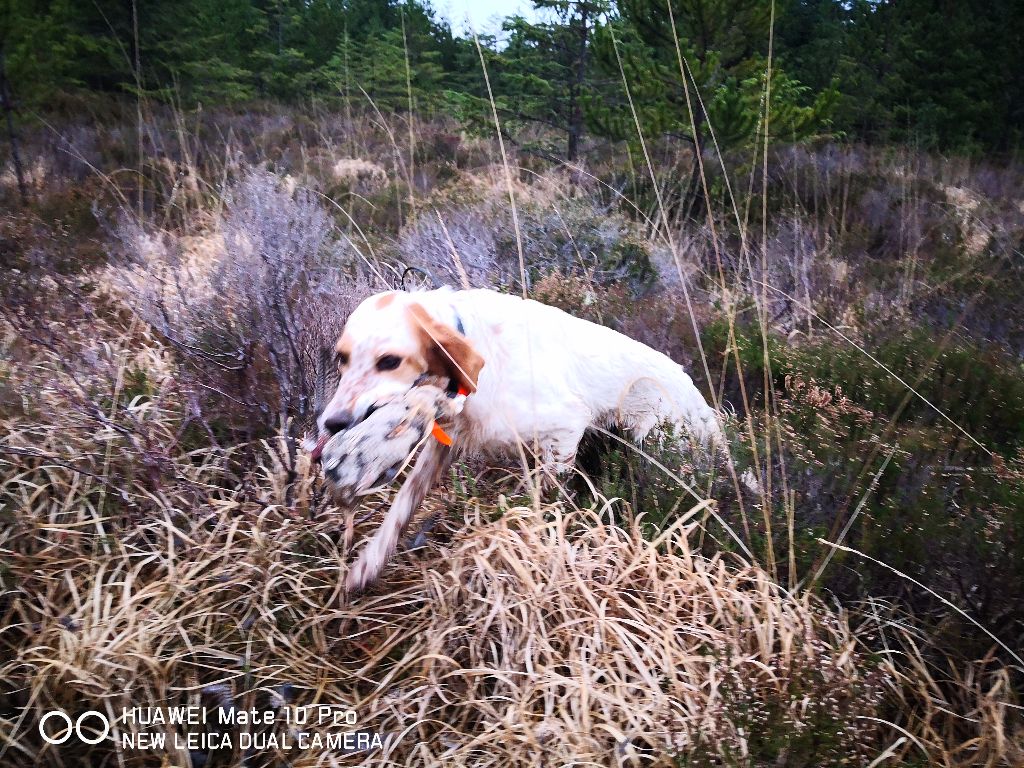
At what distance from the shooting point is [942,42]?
11711mm

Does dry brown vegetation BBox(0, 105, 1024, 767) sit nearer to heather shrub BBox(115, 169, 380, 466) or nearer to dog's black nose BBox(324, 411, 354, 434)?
heather shrub BBox(115, 169, 380, 466)

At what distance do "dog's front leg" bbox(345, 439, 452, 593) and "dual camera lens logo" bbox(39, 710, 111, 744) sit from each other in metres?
0.67

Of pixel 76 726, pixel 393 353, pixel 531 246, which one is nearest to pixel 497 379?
pixel 393 353

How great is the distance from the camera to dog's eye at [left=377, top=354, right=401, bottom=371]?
1.92 metres

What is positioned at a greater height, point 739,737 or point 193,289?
point 193,289

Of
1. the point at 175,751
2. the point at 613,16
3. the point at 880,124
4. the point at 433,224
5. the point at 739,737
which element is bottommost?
the point at 175,751

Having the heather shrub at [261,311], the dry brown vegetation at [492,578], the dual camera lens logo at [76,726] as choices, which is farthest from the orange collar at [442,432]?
the dual camera lens logo at [76,726]

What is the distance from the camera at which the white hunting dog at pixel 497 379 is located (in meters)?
1.93

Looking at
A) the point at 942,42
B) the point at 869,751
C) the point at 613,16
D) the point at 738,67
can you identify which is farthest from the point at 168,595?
the point at 942,42

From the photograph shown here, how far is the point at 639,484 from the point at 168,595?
1.51 meters

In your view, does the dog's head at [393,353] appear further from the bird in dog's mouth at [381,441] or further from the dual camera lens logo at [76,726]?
the dual camera lens logo at [76,726]

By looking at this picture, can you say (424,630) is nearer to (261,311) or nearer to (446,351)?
(446,351)

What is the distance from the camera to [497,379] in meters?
2.34

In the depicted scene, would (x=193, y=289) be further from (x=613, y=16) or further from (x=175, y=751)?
(x=613, y=16)
